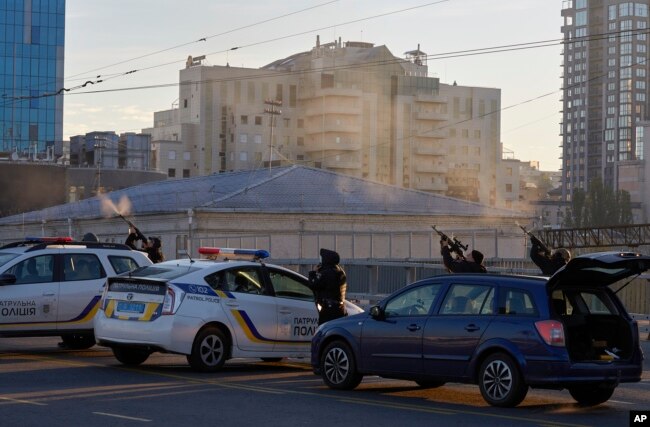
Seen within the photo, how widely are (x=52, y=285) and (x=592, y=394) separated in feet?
30.1

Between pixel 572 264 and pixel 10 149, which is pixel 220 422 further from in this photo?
pixel 10 149

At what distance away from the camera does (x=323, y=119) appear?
128875 millimetres

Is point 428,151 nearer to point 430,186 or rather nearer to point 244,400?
point 430,186

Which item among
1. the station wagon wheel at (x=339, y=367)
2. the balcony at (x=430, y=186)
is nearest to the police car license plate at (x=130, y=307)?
the station wagon wheel at (x=339, y=367)

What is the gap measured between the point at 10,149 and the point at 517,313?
117956 mm

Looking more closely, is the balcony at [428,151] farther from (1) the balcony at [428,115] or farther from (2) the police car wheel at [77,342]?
(2) the police car wheel at [77,342]

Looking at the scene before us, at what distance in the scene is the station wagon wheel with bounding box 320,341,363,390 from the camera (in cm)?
1593

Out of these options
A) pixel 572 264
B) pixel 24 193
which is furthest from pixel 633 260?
pixel 24 193

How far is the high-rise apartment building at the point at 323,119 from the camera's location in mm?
128125

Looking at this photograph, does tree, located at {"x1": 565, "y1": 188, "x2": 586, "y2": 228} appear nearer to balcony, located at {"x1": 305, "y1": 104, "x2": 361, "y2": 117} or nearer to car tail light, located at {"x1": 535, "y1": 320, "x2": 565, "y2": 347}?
balcony, located at {"x1": 305, "y1": 104, "x2": 361, "y2": 117}

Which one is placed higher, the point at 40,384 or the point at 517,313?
the point at 517,313

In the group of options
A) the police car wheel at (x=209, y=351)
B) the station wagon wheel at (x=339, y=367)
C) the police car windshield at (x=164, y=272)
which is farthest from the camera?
the police car windshield at (x=164, y=272)

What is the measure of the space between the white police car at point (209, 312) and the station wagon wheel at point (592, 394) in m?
5.00

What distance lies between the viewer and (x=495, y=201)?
501ft
